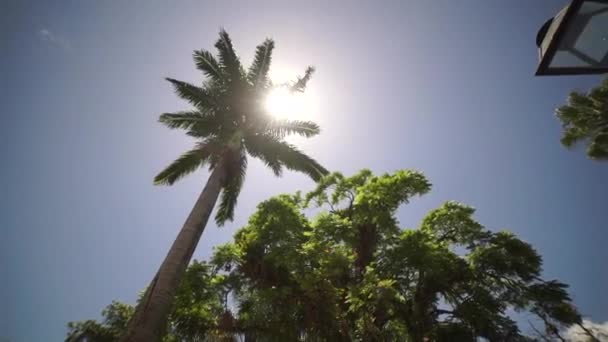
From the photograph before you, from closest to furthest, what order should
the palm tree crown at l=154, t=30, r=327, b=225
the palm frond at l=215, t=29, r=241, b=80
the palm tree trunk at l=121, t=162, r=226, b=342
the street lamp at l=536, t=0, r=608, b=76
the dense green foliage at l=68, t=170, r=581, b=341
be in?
the street lamp at l=536, t=0, r=608, b=76 → the palm tree trunk at l=121, t=162, r=226, b=342 → the dense green foliage at l=68, t=170, r=581, b=341 → the palm tree crown at l=154, t=30, r=327, b=225 → the palm frond at l=215, t=29, r=241, b=80

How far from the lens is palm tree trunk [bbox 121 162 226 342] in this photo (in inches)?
216

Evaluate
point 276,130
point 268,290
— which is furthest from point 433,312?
point 276,130

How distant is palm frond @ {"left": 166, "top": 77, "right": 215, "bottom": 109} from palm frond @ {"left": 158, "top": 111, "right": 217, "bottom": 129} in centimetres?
45

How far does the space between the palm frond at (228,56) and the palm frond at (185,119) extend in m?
2.02

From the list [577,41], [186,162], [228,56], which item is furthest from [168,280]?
[228,56]

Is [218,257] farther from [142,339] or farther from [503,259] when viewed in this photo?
[503,259]

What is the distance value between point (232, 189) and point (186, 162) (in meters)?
2.09

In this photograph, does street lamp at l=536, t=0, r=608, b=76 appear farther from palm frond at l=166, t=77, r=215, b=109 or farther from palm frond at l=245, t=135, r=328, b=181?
palm frond at l=166, t=77, r=215, b=109

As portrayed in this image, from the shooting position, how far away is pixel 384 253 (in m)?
10.5

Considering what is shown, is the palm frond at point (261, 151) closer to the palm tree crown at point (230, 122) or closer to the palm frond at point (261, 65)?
the palm tree crown at point (230, 122)

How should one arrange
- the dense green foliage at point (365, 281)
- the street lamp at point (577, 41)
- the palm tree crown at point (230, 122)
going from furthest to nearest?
1. the palm tree crown at point (230, 122)
2. the dense green foliage at point (365, 281)
3. the street lamp at point (577, 41)

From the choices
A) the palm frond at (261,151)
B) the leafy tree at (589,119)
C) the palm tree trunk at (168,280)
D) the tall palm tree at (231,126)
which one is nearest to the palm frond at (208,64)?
the tall palm tree at (231,126)

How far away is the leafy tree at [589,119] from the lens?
12016 mm

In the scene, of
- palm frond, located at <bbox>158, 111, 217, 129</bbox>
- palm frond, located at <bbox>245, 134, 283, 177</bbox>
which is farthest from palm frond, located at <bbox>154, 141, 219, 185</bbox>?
palm frond, located at <bbox>245, 134, 283, 177</bbox>
